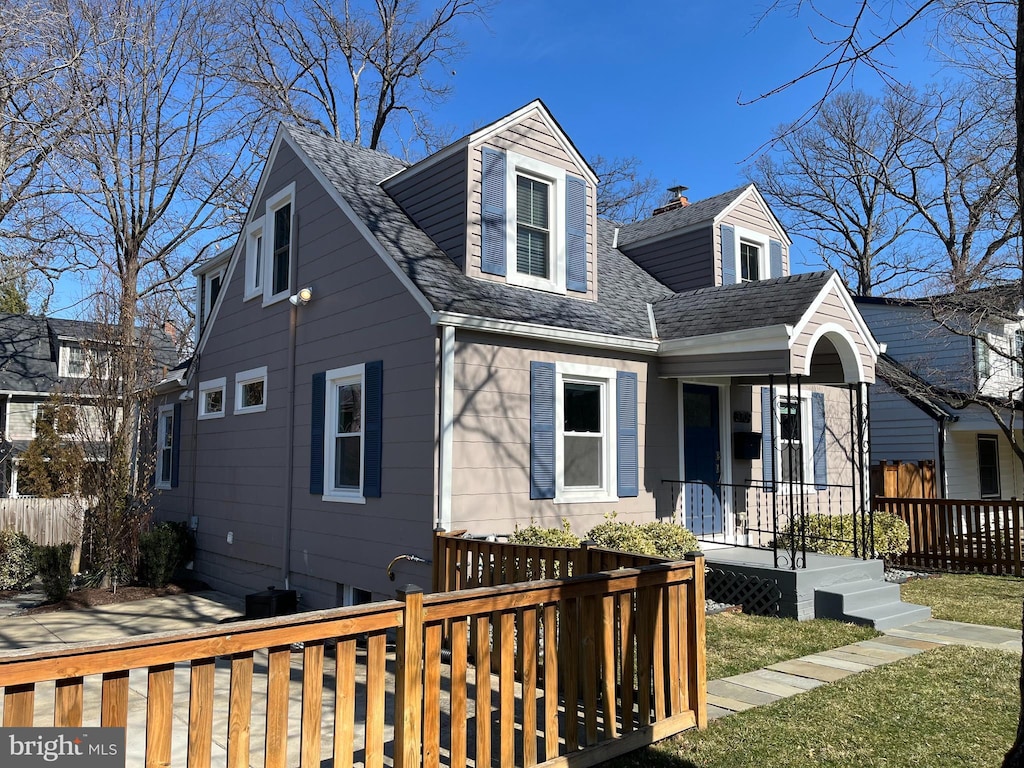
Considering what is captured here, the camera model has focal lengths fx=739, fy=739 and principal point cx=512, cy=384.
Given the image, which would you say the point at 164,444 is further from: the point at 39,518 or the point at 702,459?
the point at 702,459

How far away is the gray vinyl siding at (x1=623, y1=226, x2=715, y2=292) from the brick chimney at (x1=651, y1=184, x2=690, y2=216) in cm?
189

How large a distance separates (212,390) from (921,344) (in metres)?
16.1

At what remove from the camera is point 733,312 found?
30.8 feet

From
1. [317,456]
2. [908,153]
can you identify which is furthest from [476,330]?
[908,153]

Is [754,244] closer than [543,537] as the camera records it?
No

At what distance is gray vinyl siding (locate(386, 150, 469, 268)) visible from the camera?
8961mm

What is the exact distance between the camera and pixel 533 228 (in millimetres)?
9500

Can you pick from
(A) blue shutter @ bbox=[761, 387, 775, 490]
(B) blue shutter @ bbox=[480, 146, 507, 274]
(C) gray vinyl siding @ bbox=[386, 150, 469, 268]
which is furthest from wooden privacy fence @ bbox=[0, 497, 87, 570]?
(A) blue shutter @ bbox=[761, 387, 775, 490]

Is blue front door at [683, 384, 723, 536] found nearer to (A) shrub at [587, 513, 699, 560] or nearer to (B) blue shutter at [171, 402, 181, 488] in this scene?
(A) shrub at [587, 513, 699, 560]

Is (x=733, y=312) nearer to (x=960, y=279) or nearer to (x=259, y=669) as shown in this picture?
(x=259, y=669)

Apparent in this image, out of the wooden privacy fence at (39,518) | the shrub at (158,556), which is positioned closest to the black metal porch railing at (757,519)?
the shrub at (158,556)

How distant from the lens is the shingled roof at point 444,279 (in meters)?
8.29

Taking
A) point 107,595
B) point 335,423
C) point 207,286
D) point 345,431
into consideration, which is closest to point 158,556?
point 107,595

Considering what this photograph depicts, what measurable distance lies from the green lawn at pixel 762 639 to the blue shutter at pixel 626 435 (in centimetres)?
185
